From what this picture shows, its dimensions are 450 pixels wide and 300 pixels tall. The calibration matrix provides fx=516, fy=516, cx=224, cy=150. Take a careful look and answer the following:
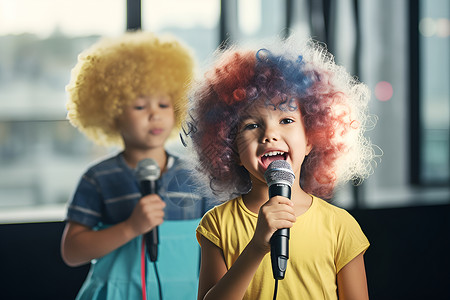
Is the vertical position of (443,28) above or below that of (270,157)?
above

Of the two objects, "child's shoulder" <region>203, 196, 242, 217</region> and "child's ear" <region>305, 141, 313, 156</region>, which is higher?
"child's ear" <region>305, 141, 313, 156</region>

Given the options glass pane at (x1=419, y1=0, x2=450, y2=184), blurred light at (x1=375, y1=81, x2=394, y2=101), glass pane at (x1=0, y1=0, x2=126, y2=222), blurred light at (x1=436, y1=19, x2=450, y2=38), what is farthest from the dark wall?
blurred light at (x1=436, y1=19, x2=450, y2=38)

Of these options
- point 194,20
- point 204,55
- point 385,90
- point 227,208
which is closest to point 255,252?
point 227,208

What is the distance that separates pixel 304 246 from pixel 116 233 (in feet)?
1.60

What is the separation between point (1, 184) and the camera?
114 inches

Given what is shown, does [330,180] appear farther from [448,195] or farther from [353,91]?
[448,195]

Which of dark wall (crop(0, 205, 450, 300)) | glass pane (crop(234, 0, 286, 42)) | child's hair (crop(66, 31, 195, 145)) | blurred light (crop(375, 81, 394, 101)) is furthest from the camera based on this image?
blurred light (crop(375, 81, 394, 101))

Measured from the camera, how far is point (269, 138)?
0.77 meters

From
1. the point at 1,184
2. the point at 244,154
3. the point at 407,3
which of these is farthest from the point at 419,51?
the point at 244,154

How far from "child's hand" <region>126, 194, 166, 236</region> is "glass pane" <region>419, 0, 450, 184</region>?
2746 millimetres

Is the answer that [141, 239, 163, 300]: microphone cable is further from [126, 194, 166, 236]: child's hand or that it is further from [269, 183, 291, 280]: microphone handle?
[269, 183, 291, 280]: microphone handle

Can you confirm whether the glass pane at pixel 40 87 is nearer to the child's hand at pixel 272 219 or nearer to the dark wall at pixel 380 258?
the dark wall at pixel 380 258

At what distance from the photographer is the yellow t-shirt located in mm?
776

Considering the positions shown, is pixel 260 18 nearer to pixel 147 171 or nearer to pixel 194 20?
pixel 194 20
